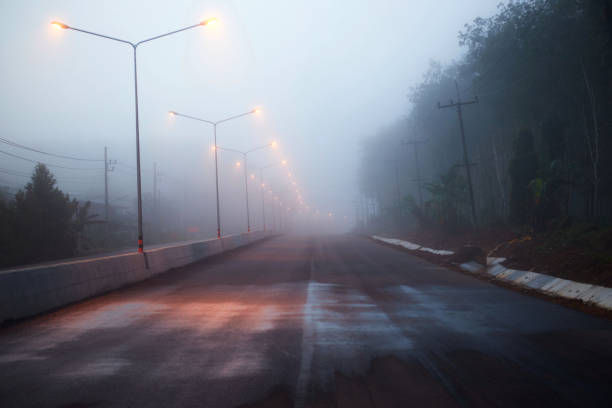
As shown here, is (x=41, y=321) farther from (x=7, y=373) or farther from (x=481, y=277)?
(x=481, y=277)

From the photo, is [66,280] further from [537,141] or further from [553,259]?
[537,141]

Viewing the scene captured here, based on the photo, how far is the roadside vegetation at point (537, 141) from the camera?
17844mm

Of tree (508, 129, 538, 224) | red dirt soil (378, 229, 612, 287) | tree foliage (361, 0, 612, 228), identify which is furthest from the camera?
tree (508, 129, 538, 224)

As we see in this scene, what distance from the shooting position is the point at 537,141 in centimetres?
3672

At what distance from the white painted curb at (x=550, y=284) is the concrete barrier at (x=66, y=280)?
36.7 feet

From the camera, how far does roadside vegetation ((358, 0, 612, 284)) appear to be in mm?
17844

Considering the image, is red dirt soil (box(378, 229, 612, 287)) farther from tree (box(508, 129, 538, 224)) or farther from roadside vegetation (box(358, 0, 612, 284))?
tree (box(508, 129, 538, 224))

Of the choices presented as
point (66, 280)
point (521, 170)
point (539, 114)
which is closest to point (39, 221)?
point (66, 280)

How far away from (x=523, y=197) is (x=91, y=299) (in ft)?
83.1

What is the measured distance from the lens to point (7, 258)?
111 ft

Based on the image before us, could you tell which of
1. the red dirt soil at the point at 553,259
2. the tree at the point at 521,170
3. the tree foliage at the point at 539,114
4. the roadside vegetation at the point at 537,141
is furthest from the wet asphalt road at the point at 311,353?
the tree at the point at 521,170

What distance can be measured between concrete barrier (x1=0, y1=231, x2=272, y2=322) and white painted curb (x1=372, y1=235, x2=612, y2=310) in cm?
1119

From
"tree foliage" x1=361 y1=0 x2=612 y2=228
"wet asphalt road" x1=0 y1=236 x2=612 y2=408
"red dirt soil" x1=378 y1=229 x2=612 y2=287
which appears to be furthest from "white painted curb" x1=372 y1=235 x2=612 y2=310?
"tree foliage" x1=361 y1=0 x2=612 y2=228

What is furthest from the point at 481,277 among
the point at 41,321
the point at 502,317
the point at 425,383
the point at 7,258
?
the point at 7,258
